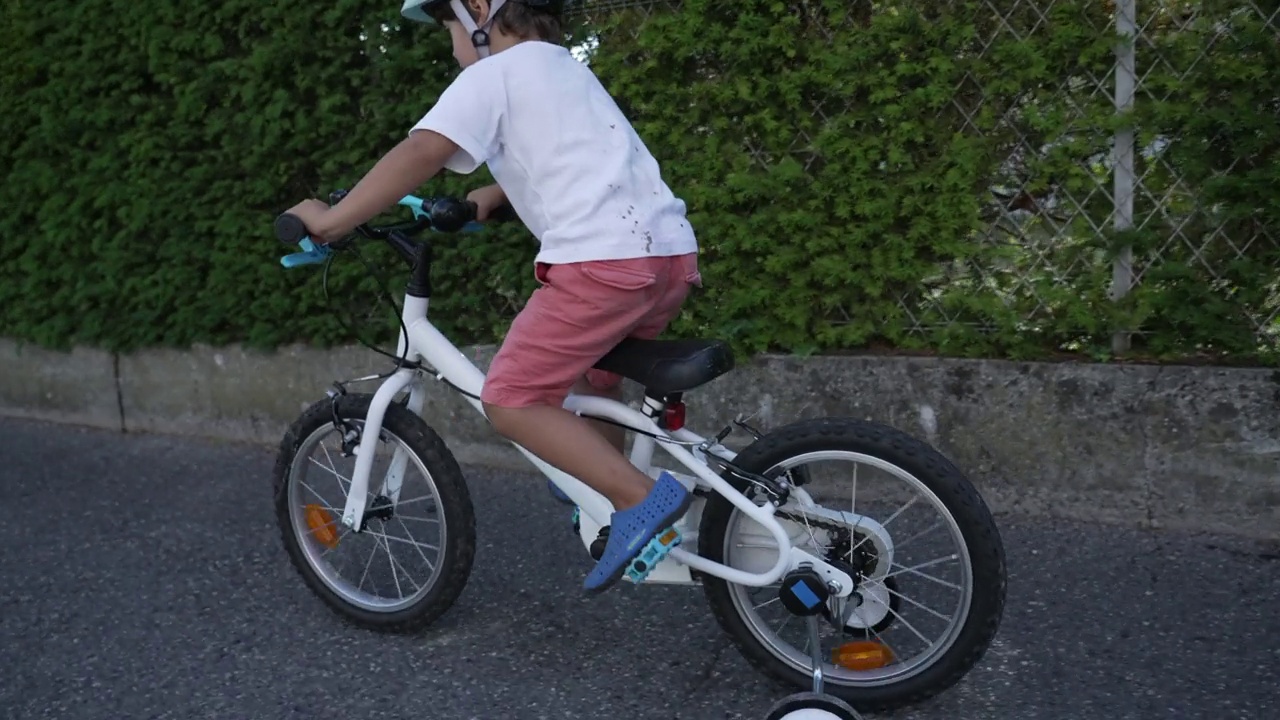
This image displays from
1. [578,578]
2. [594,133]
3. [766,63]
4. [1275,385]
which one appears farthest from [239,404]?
[1275,385]

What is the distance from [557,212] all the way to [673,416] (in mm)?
564

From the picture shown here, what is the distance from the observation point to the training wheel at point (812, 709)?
103 inches

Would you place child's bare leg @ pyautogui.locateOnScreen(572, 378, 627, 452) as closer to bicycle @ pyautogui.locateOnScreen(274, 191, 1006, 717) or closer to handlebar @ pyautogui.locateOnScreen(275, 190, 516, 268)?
bicycle @ pyautogui.locateOnScreen(274, 191, 1006, 717)

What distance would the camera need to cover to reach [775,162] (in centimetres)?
430

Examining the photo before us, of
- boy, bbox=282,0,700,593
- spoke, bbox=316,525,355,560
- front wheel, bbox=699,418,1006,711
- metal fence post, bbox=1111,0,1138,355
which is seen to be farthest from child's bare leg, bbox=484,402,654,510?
metal fence post, bbox=1111,0,1138,355

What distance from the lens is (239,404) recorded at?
217 inches

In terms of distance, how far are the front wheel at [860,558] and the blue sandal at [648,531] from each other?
0.11m

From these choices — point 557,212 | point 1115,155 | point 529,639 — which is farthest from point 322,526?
point 1115,155

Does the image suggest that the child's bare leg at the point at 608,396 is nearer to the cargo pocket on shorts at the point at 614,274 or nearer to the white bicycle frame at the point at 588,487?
the white bicycle frame at the point at 588,487

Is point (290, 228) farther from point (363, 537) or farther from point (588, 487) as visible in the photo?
point (363, 537)

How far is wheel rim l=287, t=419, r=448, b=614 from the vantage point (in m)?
3.37

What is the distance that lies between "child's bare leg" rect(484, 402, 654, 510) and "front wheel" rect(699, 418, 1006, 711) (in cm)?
21

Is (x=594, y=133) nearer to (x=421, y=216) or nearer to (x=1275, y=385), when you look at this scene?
(x=421, y=216)

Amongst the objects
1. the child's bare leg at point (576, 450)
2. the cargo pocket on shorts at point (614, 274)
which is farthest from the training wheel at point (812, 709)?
the cargo pocket on shorts at point (614, 274)
